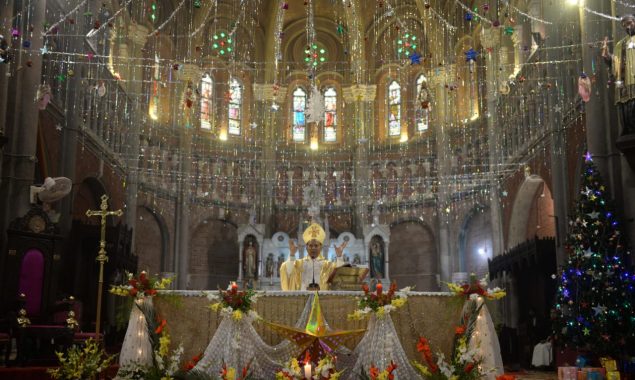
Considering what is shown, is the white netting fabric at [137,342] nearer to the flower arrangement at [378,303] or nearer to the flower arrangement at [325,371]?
the flower arrangement at [325,371]

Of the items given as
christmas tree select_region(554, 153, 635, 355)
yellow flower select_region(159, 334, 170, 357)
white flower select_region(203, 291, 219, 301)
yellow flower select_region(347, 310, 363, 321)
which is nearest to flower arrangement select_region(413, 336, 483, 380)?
yellow flower select_region(347, 310, 363, 321)

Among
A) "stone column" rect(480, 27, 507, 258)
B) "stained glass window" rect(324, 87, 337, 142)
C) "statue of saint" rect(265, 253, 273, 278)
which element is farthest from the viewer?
"stained glass window" rect(324, 87, 337, 142)

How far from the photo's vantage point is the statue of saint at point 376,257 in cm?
2803

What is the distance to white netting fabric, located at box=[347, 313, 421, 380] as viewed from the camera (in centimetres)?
1005

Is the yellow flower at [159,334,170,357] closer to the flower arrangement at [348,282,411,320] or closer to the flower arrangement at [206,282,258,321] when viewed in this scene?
the flower arrangement at [206,282,258,321]

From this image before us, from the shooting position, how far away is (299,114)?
3250 cm

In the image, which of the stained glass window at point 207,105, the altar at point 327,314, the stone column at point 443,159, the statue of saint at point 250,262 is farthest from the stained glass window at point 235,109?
the altar at point 327,314

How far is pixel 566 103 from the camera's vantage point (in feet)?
61.4

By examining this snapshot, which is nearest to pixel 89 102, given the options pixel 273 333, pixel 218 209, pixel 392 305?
pixel 218 209

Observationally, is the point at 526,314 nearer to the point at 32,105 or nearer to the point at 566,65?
the point at 566,65

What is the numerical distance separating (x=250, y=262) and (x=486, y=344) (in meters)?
18.4

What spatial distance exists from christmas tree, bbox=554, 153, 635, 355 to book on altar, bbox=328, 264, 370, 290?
15.9 ft

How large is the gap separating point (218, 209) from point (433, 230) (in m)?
9.14

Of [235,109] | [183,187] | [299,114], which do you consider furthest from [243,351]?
[299,114]
